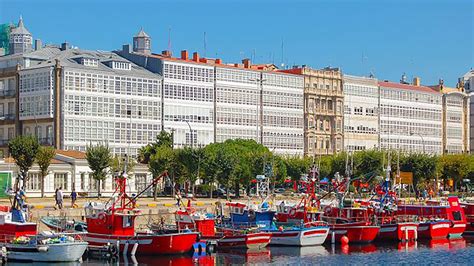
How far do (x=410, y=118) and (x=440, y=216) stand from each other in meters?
96.7

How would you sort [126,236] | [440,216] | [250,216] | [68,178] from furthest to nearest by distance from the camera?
[68,178], [440,216], [250,216], [126,236]

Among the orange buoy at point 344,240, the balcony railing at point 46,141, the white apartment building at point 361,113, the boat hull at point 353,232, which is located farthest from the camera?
the white apartment building at point 361,113

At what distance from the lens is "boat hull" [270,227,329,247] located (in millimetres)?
70688

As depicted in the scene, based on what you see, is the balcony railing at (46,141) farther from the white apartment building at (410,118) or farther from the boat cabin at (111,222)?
the white apartment building at (410,118)

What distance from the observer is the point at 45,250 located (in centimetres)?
5659

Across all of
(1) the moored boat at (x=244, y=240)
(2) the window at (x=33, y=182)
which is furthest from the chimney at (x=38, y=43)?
(1) the moored boat at (x=244, y=240)

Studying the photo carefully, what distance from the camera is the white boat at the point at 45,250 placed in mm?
56594

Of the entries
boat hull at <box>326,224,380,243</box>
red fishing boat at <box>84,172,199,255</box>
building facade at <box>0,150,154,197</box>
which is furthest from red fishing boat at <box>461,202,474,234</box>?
building facade at <box>0,150,154,197</box>

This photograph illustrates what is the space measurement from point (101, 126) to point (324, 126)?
46988 millimetres

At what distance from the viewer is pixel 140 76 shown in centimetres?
13262

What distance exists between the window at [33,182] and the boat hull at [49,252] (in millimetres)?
50191

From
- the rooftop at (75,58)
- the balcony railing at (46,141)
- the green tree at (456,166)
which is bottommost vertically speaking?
the green tree at (456,166)

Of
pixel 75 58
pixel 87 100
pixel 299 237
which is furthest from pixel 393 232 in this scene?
pixel 75 58

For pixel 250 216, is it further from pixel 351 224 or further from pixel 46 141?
pixel 46 141
